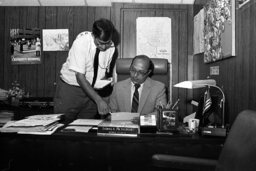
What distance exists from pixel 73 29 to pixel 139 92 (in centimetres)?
145

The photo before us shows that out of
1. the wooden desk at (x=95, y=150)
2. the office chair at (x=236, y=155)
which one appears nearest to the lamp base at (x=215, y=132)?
the wooden desk at (x=95, y=150)

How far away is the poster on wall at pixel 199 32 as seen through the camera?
284 cm

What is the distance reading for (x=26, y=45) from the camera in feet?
11.5

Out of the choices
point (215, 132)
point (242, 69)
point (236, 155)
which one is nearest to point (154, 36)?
point (242, 69)

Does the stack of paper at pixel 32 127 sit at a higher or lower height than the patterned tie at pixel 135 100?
lower

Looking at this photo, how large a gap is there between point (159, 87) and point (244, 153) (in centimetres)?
155

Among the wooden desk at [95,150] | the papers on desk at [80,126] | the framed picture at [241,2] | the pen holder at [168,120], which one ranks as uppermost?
the framed picture at [241,2]

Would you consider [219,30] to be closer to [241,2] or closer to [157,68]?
[241,2]

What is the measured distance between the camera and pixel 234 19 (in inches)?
74.9

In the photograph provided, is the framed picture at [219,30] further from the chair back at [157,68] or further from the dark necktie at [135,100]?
the dark necktie at [135,100]

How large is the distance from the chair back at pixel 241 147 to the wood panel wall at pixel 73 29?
2347 millimetres

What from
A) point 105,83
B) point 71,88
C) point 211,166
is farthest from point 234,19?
point 71,88

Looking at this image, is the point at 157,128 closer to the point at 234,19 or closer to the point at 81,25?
the point at 234,19

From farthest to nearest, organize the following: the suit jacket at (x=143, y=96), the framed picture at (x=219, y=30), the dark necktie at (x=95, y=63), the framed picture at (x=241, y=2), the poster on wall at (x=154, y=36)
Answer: the poster on wall at (x=154, y=36)
the dark necktie at (x=95, y=63)
the suit jacket at (x=143, y=96)
the framed picture at (x=219, y=30)
the framed picture at (x=241, y=2)
